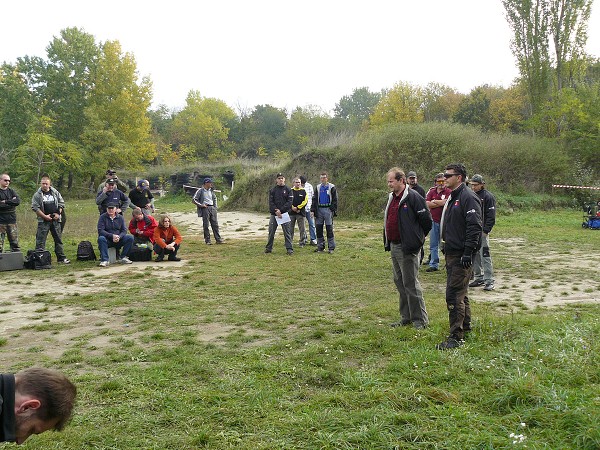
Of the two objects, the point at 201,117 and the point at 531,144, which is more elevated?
the point at 201,117

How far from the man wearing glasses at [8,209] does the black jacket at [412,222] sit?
8.76 meters

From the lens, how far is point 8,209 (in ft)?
36.8

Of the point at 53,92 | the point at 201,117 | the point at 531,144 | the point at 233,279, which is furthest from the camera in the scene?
the point at 201,117

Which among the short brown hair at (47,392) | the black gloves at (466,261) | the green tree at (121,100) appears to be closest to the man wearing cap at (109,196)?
the black gloves at (466,261)

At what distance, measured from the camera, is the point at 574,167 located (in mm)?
25859

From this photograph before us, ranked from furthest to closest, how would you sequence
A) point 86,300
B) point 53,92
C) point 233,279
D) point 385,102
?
point 385,102, point 53,92, point 233,279, point 86,300

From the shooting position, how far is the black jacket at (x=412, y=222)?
6031mm

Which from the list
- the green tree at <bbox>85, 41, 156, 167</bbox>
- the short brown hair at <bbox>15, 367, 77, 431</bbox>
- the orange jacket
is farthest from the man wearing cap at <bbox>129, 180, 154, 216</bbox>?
the green tree at <bbox>85, 41, 156, 167</bbox>

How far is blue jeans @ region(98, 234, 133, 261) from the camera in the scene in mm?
11344

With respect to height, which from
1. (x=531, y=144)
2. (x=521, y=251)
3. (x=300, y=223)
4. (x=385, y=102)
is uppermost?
(x=385, y=102)

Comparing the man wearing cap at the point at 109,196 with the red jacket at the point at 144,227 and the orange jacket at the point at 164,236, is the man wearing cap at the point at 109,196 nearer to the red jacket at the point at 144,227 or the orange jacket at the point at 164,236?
the red jacket at the point at 144,227

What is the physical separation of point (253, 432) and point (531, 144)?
1004 inches

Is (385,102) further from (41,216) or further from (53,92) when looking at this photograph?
(41,216)

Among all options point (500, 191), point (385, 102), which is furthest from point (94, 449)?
point (385, 102)
